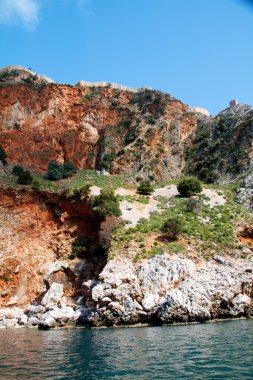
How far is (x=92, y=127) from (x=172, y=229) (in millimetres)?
35817

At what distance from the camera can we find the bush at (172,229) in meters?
36.8

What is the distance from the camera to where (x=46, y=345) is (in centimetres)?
2150

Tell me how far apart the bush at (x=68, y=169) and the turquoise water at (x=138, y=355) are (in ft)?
114

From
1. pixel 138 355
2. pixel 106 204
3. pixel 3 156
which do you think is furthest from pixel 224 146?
pixel 138 355

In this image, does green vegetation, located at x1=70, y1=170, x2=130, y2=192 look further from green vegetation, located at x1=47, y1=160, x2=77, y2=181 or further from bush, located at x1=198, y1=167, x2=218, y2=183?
bush, located at x1=198, y1=167, x2=218, y2=183

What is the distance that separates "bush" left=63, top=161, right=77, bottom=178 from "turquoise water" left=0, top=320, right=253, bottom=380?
114ft

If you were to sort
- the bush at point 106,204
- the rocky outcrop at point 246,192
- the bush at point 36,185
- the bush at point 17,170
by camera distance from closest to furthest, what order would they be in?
the bush at point 106,204 < the rocky outcrop at point 246,192 < the bush at point 36,185 < the bush at point 17,170

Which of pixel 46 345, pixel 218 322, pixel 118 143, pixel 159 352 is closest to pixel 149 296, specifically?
pixel 218 322

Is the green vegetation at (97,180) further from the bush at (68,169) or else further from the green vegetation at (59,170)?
the green vegetation at (59,170)

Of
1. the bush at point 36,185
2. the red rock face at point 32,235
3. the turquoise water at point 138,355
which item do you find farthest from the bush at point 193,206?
the turquoise water at point 138,355

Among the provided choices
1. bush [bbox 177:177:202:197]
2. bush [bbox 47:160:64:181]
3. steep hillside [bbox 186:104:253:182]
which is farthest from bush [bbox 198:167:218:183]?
bush [bbox 47:160:64:181]

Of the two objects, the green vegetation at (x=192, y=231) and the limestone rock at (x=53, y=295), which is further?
the limestone rock at (x=53, y=295)

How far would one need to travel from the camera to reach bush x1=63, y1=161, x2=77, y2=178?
189ft

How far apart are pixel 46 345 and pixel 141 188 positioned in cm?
3136
